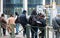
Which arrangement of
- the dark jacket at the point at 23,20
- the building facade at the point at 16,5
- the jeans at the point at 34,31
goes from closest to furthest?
the jeans at the point at 34,31
the dark jacket at the point at 23,20
the building facade at the point at 16,5

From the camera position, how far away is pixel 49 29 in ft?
40.4

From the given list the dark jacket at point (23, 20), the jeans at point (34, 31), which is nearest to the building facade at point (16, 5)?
the dark jacket at point (23, 20)

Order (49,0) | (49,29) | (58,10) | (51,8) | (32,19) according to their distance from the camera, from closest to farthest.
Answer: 1. (49,29)
2. (32,19)
3. (51,8)
4. (58,10)
5. (49,0)

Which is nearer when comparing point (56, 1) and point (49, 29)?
point (49, 29)

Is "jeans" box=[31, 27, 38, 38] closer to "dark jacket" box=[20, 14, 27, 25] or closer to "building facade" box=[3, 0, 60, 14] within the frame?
"dark jacket" box=[20, 14, 27, 25]

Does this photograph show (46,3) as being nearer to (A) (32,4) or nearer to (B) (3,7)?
(A) (32,4)

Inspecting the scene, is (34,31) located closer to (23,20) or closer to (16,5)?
(23,20)

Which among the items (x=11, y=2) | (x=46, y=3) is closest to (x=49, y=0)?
(x=46, y=3)

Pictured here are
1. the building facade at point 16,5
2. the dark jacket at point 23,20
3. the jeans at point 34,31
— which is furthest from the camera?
the building facade at point 16,5

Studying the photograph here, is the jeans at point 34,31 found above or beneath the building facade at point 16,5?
beneath

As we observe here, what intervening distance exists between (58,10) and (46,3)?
2.15 metres

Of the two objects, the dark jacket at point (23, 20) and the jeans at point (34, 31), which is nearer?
the jeans at point (34, 31)

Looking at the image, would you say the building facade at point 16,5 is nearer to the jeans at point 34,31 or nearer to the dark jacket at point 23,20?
the dark jacket at point 23,20

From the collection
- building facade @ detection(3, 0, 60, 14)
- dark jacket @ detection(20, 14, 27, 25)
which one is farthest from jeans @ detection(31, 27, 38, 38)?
building facade @ detection(3, 0, 60, 14)
